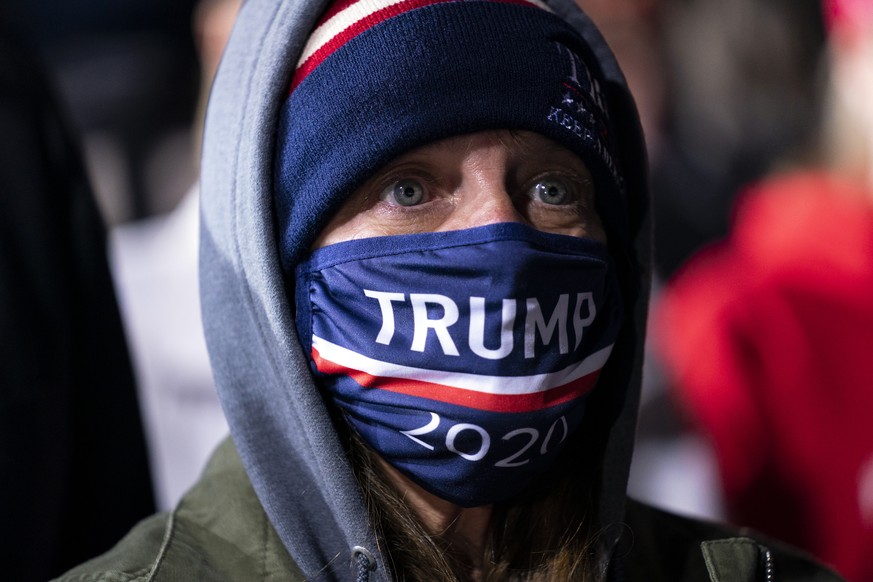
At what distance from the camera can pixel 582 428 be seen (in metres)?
2.16

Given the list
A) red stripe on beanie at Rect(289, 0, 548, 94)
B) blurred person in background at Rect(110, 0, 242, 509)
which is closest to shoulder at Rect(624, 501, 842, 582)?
red stripe on beanie at Rect(289, 0, 548, 94)

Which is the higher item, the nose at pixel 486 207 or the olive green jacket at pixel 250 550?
the nose at pixel 486 207

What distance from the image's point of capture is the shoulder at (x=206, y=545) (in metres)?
1.76

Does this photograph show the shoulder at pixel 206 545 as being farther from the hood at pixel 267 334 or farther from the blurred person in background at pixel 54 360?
the blurred person in background at pixel 54 360

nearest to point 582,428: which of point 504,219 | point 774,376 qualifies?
point 504,219

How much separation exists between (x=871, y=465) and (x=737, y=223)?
107 cm

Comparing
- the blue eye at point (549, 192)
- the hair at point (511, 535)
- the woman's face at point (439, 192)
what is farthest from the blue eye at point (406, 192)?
the hair at point (511, 535)

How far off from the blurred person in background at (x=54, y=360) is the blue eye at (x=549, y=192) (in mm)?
1203

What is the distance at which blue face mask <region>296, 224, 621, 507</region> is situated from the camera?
1759mm

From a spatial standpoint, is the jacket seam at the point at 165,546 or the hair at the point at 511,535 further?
the hair at the point at 511,535

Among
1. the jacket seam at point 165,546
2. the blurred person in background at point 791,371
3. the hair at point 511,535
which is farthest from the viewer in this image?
the blurred person in background at point 791,371

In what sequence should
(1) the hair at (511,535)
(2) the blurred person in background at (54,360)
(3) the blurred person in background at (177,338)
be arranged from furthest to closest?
1. (3) the blurred person in background at (177,338)
2. (2) the blurred person in background at (54,360)
3. (1) the hair at (511,535)

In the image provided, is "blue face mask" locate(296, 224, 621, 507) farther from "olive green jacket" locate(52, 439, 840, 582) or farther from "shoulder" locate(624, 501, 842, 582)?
"shoulder" locate(624, 501, 842, 582)

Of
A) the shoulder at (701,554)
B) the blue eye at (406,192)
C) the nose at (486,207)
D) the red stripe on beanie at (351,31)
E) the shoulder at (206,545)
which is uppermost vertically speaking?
the red stripe on beanie at (351,31)
